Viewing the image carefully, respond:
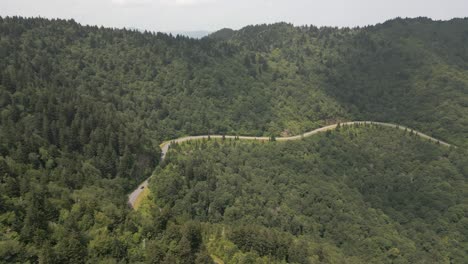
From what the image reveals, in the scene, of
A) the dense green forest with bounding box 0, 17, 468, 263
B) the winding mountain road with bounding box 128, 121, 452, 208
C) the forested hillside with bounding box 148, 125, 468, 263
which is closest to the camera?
the dense green forest with bounding box 0, 17, 468, 263

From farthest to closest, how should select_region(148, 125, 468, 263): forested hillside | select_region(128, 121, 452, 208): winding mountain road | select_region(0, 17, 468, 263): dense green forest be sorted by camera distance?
select_region(128, 121, 452, 208): winding mountain road < select_region(148, 125, 468, 263): forested hillside < select_region(0, 17, 468, 263): dense green forest

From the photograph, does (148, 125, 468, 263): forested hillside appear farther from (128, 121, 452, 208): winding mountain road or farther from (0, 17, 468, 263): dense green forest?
(128, 121, 452, 208): winding mountain road

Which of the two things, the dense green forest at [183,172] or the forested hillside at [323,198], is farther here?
the forested hillside at [323,198]

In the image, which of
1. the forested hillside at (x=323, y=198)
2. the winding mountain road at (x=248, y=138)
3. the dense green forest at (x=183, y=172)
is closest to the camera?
the dense green forest at (x=183, y=172)

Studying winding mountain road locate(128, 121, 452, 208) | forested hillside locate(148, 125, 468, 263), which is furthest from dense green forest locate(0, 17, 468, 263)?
winding mountain road locate(128, 121, 452, 208)

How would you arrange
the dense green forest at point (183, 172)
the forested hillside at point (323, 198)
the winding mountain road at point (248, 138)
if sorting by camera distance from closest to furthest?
the dense green forest at point (183, 172)
the forested hillside at point (323, 198)
the winding mountain road at point (248, 138)

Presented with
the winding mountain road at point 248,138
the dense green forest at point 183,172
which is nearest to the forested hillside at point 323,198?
the dense green forest at point 183,172

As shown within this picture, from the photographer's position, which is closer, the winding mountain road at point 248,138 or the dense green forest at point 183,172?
the dense green forest at point 183,172

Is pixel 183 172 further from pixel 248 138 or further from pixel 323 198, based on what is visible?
pixel 248 138

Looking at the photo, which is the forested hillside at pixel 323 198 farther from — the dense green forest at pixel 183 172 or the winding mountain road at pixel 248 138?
the winding mountain road at pixel 248 138

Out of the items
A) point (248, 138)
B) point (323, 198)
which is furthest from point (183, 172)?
point (248, 138)
